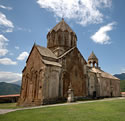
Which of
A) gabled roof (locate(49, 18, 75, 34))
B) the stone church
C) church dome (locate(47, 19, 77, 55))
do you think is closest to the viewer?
the stone church

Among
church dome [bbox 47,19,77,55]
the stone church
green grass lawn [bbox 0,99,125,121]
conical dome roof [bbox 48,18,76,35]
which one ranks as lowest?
green grass lawn [bbox 0,99,125,121]

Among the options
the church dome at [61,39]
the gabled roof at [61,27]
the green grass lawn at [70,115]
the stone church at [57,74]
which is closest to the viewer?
the green grass lawn at [70,115]

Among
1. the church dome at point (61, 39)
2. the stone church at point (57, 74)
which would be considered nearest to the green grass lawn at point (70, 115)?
the stone church at point (57, 74)

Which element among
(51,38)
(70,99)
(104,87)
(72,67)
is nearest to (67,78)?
(72,67)

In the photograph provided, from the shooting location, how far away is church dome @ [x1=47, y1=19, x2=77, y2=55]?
2666 cm

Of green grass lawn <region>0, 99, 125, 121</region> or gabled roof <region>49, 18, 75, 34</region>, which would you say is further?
gabled roof <region>49, 18, 75, 34</region>

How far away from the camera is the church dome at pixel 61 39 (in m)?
26.7

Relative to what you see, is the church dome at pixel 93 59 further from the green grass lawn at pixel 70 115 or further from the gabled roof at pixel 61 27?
the green grass lawn at pixel 70 115

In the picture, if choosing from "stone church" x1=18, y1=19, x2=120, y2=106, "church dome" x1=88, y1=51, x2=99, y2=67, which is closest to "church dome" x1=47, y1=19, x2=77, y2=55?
"stone church" x1=18, y1=19, x2=120, y2=106

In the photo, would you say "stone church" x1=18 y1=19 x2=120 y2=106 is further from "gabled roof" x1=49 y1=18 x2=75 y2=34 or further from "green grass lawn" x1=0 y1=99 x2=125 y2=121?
"green grass lawn" x1=0 y1=99 x2=125 y2=121

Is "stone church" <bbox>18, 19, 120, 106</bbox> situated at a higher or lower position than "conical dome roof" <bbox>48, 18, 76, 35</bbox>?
lower

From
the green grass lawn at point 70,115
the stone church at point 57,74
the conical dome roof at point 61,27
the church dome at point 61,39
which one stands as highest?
the conical dome roof at point 61,27

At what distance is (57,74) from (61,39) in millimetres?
10487

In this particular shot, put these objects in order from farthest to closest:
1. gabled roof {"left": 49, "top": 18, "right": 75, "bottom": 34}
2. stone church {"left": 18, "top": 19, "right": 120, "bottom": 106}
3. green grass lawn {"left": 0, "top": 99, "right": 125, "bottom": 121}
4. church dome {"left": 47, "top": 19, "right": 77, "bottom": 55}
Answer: gabled roof {"left": 49, "top": 18, "right": 75, "bottom": 34}
church dome {"left": 47, "top": 19, "right": 77, "bottom": 55}
stone church {"left": 18, "top": 19, "right": 120, "bottom": 106}
green grass lawn {"left": 0, "top": 99, "right": 125, "bottom": 121}
